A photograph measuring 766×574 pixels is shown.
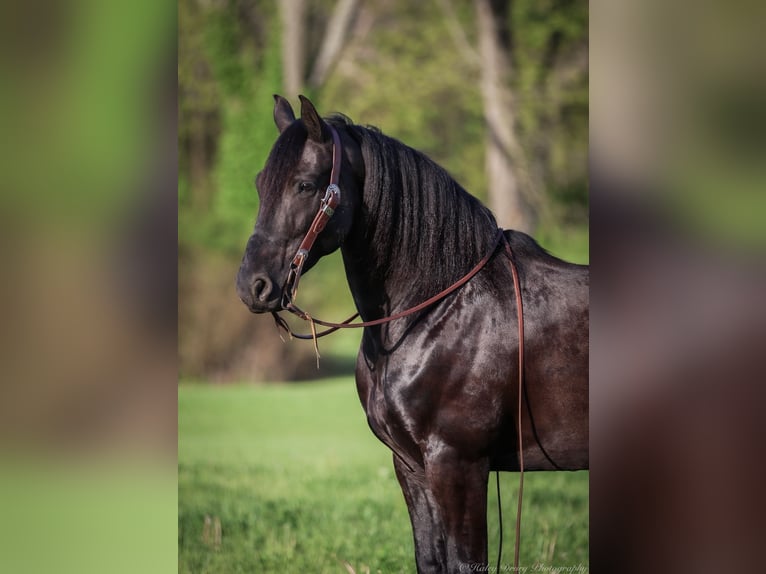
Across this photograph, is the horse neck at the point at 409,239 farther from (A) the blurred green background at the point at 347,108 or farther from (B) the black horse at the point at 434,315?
(A) the blurred green background at the point at 347,108

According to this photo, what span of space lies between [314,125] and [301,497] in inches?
128

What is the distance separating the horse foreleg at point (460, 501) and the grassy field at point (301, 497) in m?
1.01

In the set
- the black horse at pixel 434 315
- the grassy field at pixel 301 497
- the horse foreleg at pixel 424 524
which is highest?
the black horse at pixel 434 315

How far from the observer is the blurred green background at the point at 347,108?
772 centimetres

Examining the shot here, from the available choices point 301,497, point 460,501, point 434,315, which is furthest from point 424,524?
point 301,497

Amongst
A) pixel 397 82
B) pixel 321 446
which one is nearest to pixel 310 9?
pixel 397 82

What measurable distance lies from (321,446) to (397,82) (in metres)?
6.93

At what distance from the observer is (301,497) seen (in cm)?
494

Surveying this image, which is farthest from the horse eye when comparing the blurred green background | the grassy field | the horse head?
the blurred green background

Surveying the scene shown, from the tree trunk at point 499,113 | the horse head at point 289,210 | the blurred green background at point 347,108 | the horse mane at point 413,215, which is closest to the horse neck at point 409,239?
the horse mane at point 413,215

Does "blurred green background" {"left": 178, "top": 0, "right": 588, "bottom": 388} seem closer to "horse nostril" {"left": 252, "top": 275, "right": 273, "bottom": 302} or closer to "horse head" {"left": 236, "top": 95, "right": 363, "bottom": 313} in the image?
"horse head" {"left": 236, "top": 95, "right": 363, "bottom": 313}

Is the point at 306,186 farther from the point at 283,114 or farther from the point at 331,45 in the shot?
the point at 331,45

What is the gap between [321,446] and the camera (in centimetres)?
660
